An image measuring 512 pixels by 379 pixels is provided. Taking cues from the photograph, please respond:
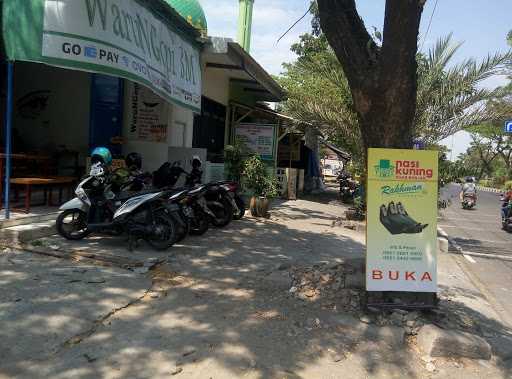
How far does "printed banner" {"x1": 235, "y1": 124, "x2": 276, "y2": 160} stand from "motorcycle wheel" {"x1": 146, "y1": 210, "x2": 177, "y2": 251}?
8.17 m

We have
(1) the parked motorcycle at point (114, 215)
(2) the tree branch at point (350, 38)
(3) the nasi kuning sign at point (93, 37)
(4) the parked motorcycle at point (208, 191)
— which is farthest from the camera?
(4) the parked motorcycle at point (208, 191)

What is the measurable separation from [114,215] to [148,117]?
4.33m

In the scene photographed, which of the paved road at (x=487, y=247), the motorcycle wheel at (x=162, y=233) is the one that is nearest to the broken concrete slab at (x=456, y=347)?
the paved road at (x=487, y=247)

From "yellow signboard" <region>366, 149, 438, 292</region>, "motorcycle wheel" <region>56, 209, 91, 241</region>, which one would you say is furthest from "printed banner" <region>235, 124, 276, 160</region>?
"yellow signboard" <region>366, 149, 438, 292</region>

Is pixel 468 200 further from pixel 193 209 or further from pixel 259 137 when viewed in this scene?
pixel 193 209

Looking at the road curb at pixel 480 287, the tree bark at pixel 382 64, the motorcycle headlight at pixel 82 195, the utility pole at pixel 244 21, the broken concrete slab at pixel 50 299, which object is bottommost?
the road curb at pixel 480 287

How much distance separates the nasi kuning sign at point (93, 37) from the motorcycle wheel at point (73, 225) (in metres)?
1.90

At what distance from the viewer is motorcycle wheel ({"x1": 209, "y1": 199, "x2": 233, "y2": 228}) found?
8.79 metres

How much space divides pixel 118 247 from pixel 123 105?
14.3 feet

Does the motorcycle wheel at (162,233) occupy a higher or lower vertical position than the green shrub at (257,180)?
lower

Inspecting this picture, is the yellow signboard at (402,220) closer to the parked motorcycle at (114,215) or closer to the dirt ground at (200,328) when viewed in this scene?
the dirt ground at (200,328)

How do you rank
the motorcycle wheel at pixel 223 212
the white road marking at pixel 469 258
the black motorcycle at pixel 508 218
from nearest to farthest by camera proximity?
1. the motorcycle wheel at pixel 223 212
2. the white road marking at pixel 469 258
3. the black motorcycle at pixel 508 218

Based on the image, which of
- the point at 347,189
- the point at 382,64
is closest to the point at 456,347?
the point at 382,64

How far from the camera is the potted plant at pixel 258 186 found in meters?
10.8
